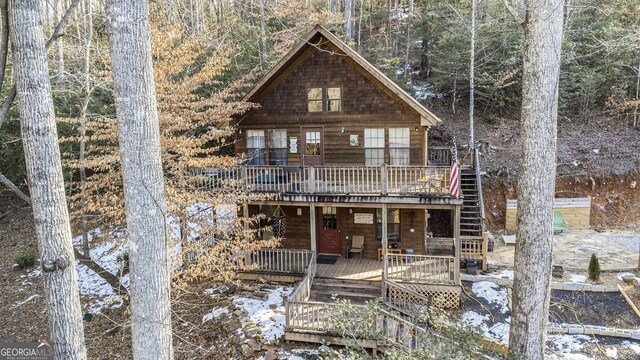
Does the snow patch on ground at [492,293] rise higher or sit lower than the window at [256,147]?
lower

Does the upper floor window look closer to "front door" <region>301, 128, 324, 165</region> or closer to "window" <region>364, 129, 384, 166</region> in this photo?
"front door" <region>301, 128, 324, 165</region>

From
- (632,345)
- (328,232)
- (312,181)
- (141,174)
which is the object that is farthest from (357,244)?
(141,174)

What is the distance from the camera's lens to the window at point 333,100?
14.8 meters

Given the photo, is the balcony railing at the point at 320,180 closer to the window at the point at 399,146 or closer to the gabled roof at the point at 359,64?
the window at the point at 399,146

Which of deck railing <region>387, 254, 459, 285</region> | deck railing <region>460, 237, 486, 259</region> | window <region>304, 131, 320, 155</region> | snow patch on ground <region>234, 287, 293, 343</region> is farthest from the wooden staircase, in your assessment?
snow patch on ground <region>234, 287, 293, 343</region>

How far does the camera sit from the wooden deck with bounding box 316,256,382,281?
1317 centimetres

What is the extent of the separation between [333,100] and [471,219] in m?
7.91

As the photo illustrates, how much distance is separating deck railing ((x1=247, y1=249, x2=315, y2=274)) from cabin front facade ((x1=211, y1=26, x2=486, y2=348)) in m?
0.04

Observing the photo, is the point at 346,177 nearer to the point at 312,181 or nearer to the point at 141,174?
the point at 312,181

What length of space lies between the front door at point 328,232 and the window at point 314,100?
3919 mm

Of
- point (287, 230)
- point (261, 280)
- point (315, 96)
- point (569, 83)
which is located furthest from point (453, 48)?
point (261, 280)

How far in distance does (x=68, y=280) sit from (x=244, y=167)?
8.08m

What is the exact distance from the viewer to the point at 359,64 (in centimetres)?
1383

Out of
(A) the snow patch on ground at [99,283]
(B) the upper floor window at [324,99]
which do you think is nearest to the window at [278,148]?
(B) the upper floor window at [324,99]
